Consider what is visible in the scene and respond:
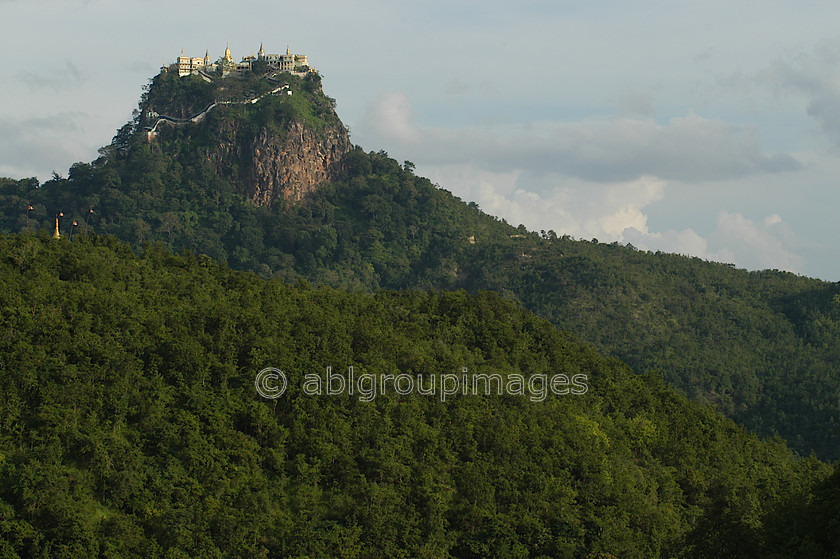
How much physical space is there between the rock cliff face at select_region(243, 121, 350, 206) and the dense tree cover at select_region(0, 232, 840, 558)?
192 ft

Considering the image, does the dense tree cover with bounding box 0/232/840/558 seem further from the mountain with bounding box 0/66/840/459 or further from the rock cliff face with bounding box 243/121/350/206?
the rock cliff face with bounding box 243/121/350/206

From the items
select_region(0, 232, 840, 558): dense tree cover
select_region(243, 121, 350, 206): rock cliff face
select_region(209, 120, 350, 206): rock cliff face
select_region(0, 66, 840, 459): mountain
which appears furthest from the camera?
select_region(243, 121, 350, 206): rock cliff face

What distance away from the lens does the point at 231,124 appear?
110 meters

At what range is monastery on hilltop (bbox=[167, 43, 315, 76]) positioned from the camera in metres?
114

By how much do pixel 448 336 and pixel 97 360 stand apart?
19.3m

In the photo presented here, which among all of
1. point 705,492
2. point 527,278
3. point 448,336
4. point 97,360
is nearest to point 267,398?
point 97,360
